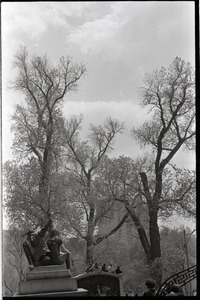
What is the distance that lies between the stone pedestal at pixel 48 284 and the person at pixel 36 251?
18 centimetres

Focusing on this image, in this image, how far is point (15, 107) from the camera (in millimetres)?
14508

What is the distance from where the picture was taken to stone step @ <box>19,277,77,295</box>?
787 centimetres

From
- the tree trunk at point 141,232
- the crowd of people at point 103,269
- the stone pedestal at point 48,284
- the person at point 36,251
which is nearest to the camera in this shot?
the stone pedestal at point 48,284

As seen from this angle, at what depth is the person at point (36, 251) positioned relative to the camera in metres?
8.16

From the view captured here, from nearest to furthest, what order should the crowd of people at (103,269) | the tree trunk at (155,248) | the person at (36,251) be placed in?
the person at (36,251) < the crowd of people at (103,269) < the tree trunk at (155,248)

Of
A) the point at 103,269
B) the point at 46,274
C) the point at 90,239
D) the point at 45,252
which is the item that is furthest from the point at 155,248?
the point at 46,274

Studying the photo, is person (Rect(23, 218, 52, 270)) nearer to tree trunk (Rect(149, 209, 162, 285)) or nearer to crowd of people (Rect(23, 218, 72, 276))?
crowd of people (Rect(23, 218, 72, 276))

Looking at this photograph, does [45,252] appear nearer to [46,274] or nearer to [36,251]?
[36,251]

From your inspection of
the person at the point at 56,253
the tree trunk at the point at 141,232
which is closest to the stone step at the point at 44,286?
the person at the point at 56,253

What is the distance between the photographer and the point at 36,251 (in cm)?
840

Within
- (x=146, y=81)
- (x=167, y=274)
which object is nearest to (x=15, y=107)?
(x=146, y=81)

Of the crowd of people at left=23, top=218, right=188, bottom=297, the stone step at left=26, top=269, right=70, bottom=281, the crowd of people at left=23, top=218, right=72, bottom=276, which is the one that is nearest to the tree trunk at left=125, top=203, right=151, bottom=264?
the crowd of people at left=23, top=218, right=188, bottom=297

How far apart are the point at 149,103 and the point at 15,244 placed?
6.06 metres

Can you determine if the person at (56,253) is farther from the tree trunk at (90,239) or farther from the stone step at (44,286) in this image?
the tree trunk at (90,239)
